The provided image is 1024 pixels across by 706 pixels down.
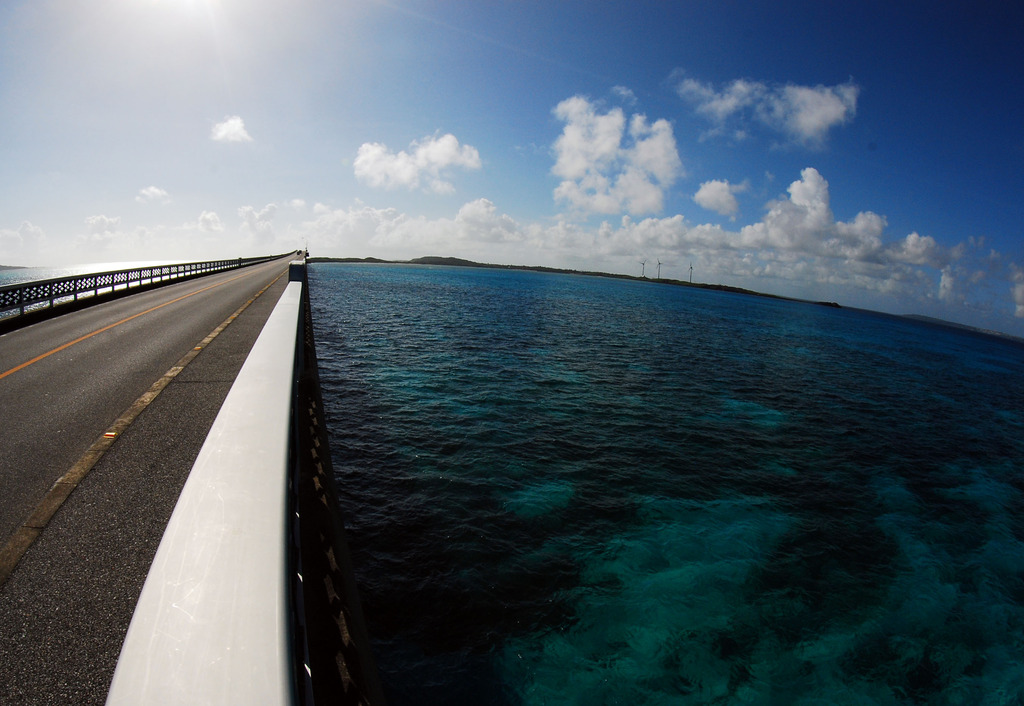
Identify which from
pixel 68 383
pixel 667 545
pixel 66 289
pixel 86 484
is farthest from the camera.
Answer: pixel 66 289

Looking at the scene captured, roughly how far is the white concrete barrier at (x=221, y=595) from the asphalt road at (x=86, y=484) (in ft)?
4.42

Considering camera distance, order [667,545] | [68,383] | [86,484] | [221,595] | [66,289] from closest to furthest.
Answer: [221,595], [86,484], [68,383], [667,545], [66,289]

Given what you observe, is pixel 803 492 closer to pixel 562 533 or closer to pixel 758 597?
pixel 758 597

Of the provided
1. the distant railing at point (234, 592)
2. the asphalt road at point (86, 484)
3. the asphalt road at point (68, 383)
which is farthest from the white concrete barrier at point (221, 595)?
the asphalt road at point (68, 383)

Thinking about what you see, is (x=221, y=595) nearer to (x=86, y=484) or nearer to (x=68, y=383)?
(x=86, y=484)

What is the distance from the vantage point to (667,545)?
8766 mm

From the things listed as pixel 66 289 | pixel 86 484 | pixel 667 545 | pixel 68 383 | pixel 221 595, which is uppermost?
pixel 66 289

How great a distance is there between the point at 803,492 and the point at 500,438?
25.1 feet

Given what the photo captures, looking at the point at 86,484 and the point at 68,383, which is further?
the point at 68,383

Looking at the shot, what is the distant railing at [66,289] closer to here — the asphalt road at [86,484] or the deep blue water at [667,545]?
the asphalt road at [86,484]

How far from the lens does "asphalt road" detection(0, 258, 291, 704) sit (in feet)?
8.30

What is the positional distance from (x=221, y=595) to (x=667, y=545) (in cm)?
871

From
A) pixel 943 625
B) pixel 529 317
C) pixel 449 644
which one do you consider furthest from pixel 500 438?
pixel 529 317

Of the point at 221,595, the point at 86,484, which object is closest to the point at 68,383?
the point at 86,484
